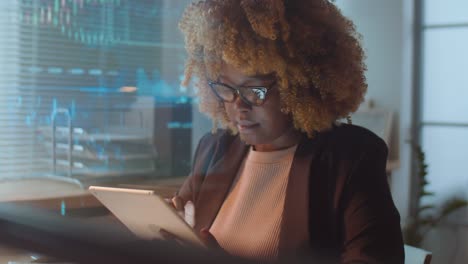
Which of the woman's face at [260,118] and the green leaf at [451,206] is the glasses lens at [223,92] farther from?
the green leaf at [451,206]

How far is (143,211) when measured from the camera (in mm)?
832

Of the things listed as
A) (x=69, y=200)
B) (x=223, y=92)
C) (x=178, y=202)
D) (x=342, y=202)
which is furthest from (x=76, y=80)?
(x=342, y=202)

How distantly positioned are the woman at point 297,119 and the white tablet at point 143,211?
0.20 ft

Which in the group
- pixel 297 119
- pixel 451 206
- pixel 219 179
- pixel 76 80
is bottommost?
pixel 451 206

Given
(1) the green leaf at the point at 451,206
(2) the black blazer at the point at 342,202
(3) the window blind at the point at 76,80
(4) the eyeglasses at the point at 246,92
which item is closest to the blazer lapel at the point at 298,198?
(2) the black blazer at the point at 342,202

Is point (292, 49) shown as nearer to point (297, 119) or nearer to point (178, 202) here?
point (297, 119)

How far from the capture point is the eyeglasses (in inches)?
32.5

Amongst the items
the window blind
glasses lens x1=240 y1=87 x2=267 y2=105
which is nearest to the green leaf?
glasses lens x1=240 y1=87 x2=267 y2=105

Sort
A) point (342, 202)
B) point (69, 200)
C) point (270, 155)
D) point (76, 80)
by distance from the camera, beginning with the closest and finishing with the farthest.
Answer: point (342, 202) → point (270, 155) → point (69, 200) → point (76, 80)

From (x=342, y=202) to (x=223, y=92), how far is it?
0.24m

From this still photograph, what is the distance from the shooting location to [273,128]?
0.87 m

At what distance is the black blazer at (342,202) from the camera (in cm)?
77

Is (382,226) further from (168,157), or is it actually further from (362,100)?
(168,157)

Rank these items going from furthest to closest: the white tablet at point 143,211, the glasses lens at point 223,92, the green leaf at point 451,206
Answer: the green leaf at point 451,206
the glasses lens at point 223,92
the white tablet at point 143,211
